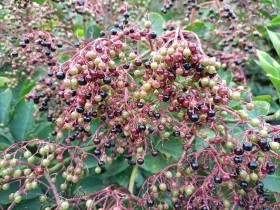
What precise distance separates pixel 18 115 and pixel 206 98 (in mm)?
975

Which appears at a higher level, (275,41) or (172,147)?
(275,41)

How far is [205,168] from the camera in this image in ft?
4.27

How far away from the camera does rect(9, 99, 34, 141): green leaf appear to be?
5.59 ft

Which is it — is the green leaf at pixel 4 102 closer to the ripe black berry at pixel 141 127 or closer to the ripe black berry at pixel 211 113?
the ripe black berry at pixel 141 127

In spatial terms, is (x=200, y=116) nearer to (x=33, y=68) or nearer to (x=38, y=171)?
(x=38, y=171)

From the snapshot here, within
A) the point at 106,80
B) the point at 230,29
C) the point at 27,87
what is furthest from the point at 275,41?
the point at 27,87

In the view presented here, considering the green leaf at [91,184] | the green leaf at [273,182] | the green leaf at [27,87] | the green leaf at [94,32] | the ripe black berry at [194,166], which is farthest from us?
the green leaf at [94,32]

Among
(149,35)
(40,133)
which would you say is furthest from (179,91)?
(40,133)

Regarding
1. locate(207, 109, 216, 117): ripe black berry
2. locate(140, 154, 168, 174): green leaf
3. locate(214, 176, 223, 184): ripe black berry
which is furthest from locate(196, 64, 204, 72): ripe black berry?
locate(140, 154, 168, 174): green leaf

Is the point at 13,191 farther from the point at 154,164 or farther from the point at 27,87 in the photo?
the point at 154,164

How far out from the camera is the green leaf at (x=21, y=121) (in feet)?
5.59

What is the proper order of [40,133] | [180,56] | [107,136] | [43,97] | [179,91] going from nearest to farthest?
[180,56] < [179,91] < [107,136] < [43,97] < [40,133]

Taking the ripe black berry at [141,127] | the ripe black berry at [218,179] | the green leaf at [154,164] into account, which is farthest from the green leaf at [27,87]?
the ripe black berry at [218,179]

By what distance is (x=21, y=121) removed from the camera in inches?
67.5
